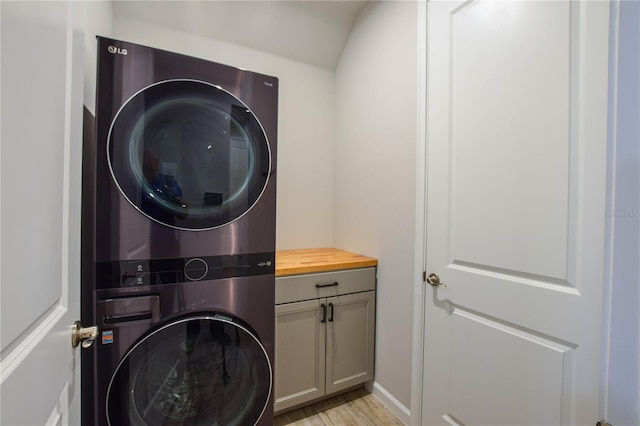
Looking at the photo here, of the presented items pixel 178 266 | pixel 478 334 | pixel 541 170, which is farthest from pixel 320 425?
pixel 541 170

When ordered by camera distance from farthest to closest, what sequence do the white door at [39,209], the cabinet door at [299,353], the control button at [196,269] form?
the cabinet door at [299,353], the control button at [196,269], the white door at [39,209]

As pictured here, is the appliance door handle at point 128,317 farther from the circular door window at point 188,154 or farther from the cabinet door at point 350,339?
the cabinet door at point 350,339

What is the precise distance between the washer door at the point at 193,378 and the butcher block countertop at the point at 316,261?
47 centimetres

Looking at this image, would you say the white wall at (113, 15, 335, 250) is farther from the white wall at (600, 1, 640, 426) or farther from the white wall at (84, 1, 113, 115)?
the white wall at (600, 1, 640, 426)

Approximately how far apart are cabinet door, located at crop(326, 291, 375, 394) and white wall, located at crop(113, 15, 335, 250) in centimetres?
68

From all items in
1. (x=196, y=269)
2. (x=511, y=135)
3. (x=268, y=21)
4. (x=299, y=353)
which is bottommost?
(x=299, y=353)

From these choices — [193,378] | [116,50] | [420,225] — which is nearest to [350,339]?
[420,225]

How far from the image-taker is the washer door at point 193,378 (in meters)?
0.97

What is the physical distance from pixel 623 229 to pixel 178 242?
1453mm

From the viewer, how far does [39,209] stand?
0.48 metres

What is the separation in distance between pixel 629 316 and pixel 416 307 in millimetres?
807

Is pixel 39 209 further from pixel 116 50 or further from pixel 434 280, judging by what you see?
pixel 434 280

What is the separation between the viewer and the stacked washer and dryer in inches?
36.4

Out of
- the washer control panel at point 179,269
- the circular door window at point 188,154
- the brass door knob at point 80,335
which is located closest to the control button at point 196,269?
the washer control panel at point 179,269
